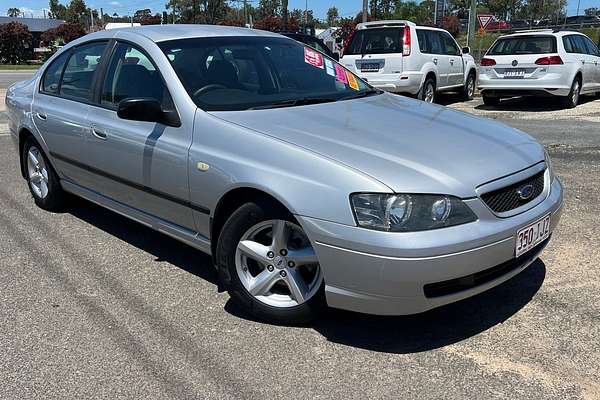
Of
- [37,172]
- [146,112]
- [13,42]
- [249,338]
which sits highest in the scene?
[13,42]

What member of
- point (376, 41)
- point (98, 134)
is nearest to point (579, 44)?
point (376, 41)

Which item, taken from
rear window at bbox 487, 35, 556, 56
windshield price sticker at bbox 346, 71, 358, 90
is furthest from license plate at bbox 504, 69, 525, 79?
windshield price sticker at bbox 346, 71, 358, 90

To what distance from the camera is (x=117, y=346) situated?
316cm

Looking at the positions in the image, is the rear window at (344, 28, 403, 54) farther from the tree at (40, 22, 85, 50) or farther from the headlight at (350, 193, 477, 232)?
the tree at (40, 22, 85, 50)

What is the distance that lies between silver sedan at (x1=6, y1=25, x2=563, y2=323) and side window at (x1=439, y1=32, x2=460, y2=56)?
9.58 metres

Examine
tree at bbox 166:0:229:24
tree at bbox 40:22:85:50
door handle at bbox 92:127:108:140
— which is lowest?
door handle at bbox 92:127:108:140

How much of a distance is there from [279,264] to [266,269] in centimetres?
10

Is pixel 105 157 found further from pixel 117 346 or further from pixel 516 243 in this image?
pixel 516 243

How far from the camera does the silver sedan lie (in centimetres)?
283

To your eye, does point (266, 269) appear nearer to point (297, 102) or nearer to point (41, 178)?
point (297, 102)

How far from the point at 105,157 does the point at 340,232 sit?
2116mm

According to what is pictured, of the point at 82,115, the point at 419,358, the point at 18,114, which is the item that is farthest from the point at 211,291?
the point at 18,114

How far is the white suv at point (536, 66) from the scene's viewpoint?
463 inches

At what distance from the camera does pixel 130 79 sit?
4.18 m
